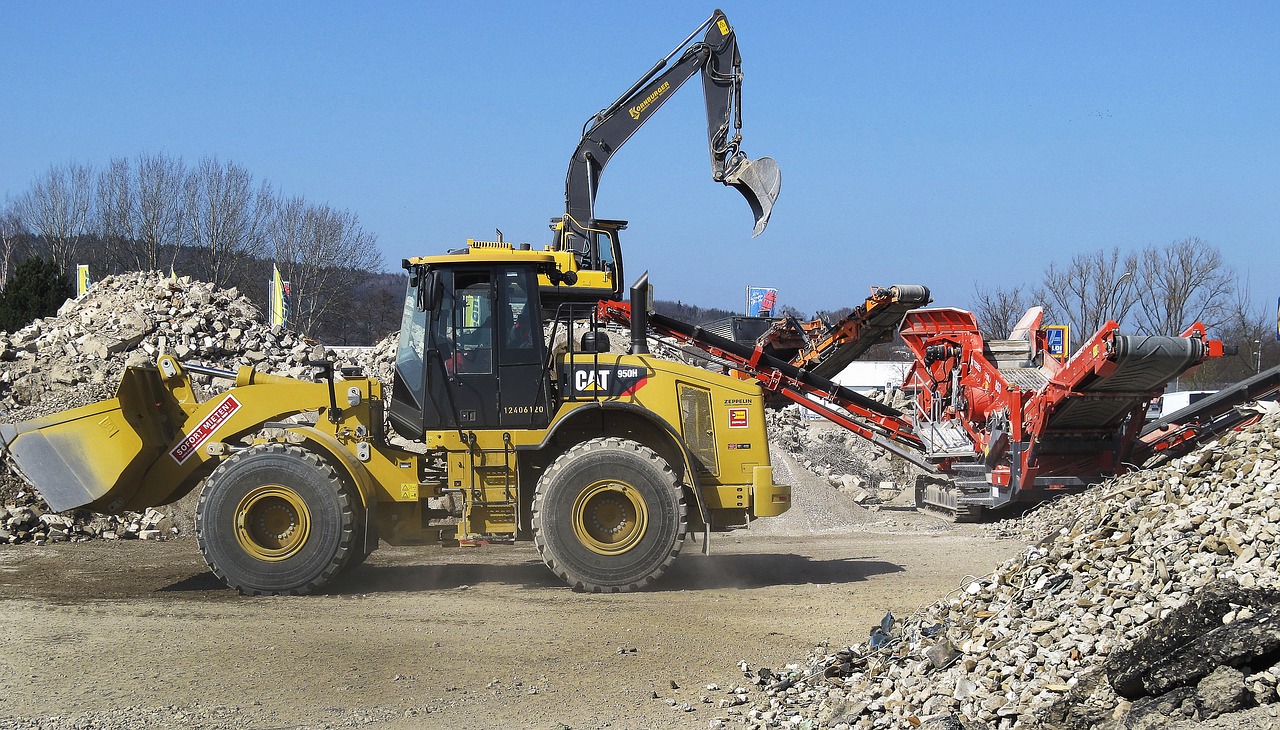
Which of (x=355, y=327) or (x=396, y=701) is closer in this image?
(x=396, y=701)

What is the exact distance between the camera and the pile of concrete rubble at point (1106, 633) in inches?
182

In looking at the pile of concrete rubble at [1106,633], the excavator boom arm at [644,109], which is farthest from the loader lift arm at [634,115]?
the pile of concrete rubble at [1106,633]

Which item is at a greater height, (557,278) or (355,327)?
(355,327)

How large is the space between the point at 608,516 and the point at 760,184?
6220 mm

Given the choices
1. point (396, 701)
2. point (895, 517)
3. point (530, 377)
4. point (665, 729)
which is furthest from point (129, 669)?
point (895, 517)

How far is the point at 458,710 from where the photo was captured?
6168mm

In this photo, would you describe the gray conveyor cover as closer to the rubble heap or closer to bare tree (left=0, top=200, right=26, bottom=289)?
the rubble heap

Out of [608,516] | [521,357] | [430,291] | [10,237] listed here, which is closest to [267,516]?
[430,291]

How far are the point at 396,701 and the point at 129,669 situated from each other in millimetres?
1767

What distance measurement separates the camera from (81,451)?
9.30 meters

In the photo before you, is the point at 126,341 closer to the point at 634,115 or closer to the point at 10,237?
the point at 634,115

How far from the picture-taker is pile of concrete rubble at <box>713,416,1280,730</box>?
182 inches

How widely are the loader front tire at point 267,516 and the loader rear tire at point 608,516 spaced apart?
1.61 m

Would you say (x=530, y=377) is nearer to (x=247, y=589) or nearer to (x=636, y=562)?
(x=636, y=562)
